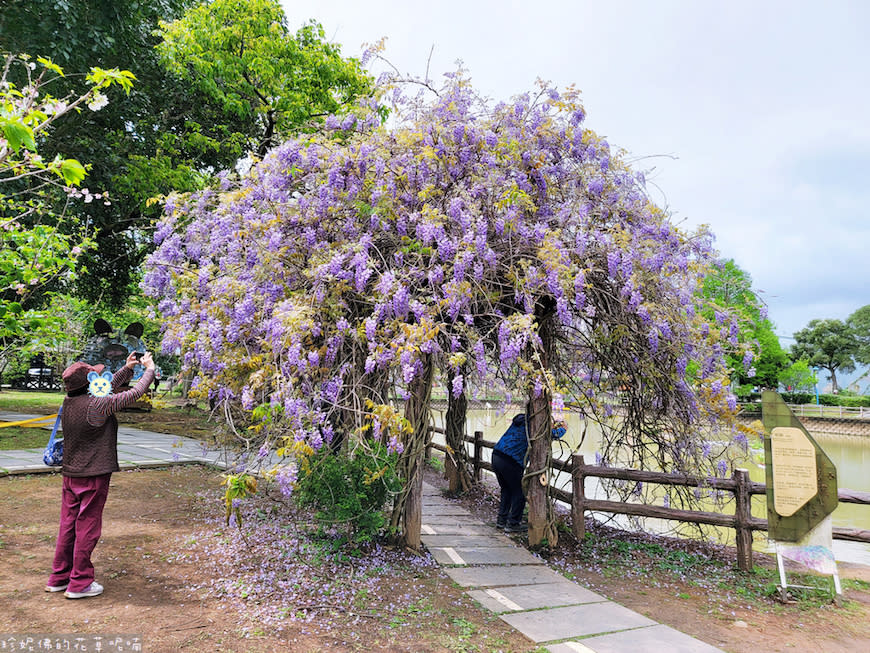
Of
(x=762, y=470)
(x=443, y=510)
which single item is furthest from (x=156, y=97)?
(x=762, y=470)

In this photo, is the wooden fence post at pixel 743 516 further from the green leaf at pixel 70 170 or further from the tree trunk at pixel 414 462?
the green leaf at pixel 70 170

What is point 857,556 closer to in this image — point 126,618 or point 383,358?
point 383,358

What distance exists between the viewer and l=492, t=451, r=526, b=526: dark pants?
19.3ft

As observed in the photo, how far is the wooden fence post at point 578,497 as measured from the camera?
5516mm

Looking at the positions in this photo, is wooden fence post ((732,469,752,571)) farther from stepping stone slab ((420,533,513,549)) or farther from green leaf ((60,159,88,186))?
green leaf ((60,159,88,186))

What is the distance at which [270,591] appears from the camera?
12.4 feet

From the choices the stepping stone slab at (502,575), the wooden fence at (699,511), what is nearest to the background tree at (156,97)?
the stepping stone slab at (502,575)

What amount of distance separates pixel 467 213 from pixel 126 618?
12.0 feet

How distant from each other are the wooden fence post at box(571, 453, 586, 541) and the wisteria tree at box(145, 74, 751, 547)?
34 centimetres

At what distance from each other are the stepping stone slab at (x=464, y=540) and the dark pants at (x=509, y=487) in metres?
0.32

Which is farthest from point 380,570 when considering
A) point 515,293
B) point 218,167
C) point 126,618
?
point 218,167

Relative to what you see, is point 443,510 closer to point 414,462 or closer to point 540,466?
point 540,466

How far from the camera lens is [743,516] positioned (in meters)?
5.05

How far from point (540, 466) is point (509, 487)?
722 mm
